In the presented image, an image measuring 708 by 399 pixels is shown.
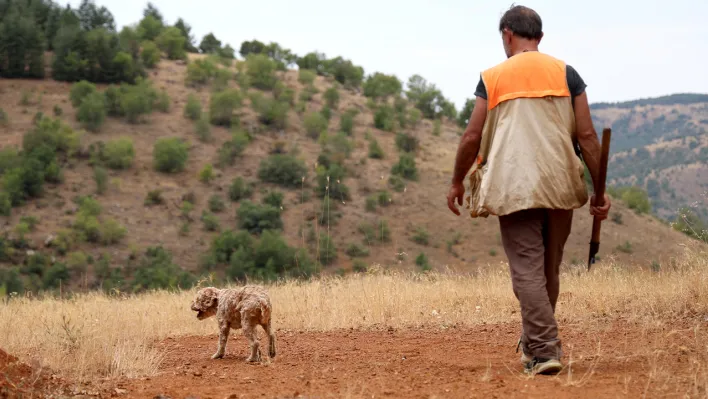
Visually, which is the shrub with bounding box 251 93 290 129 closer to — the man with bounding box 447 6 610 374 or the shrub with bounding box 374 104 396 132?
the shrub with bounding box 374 104 396 132

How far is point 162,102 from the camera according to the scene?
2324 inches

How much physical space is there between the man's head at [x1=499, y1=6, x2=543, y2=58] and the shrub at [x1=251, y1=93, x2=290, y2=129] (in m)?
56.0

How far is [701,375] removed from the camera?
4.12 m

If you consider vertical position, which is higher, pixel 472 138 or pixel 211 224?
pixel 472 138

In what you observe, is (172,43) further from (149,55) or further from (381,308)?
(381,308)

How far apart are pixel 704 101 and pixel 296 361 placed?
126934 millimetres

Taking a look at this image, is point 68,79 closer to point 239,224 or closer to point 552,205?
point 239,224

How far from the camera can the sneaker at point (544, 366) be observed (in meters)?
4.54

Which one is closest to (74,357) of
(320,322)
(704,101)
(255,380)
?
(255,380)

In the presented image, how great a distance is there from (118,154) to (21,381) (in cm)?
4780

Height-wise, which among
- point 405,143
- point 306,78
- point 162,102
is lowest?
point 405,143

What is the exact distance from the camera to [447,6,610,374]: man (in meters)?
4.61

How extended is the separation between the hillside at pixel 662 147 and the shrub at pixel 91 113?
37.4 meters

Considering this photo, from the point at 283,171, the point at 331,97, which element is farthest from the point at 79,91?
the point at 331,97
